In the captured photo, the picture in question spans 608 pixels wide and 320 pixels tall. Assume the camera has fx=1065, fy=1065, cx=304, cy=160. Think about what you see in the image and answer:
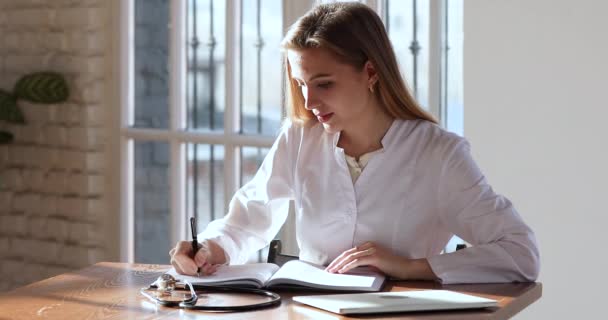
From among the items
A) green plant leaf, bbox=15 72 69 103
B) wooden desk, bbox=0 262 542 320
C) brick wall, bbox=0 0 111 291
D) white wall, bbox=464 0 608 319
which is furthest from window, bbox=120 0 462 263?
wooden desk, bbox=0 262 542 320

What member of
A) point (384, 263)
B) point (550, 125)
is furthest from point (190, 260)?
point (550, 125)

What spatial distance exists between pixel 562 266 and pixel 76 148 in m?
2.22

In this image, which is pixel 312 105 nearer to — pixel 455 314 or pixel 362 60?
pixel 362 60

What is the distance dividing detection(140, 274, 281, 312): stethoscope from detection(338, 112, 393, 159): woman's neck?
0.54m

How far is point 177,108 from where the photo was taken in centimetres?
423

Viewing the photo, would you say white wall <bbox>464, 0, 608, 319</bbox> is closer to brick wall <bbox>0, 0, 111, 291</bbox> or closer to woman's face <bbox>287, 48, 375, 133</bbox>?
woman's face <bbox>287, 48, 375, 133</bbox>

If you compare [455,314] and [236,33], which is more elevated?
[236,33]

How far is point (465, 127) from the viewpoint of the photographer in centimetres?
329

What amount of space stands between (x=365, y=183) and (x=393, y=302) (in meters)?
0.56

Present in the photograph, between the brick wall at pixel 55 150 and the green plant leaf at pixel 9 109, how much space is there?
0.42ft

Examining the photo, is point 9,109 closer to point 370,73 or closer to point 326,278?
point 370,73

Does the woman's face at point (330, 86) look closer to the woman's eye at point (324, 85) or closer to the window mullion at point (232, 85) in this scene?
the woman's eye at point (324, 85)

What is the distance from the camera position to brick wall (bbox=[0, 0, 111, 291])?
4422mm

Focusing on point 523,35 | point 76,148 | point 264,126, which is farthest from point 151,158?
point 523,35
